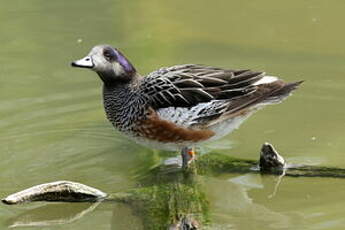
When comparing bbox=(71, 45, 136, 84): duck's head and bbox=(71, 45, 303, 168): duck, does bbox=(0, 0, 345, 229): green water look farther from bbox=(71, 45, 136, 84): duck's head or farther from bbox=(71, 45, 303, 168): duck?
bbox=(71, 45, 136, 84): duck's head

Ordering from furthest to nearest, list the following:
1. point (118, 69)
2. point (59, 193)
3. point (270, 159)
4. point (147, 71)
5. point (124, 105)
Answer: point (147, 71), point (118, 69), point (124, 105), point (270, 159), point (59, 193)

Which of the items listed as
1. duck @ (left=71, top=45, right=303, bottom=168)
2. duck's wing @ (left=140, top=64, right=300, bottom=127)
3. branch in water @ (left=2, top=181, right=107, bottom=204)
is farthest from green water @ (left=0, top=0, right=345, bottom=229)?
duck's wing @ (left=140, top=64, right=300, bottom=127)

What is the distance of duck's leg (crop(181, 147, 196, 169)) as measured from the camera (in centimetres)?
745

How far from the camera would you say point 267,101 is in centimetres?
721

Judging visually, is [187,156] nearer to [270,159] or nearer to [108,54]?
[270,159]

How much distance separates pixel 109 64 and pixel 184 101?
71 centimetres

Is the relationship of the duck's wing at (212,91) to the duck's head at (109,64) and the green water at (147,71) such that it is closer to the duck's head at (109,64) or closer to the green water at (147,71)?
the duck's head at (109,64)

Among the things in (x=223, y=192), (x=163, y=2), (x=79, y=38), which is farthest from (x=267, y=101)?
(x=163, y=2)

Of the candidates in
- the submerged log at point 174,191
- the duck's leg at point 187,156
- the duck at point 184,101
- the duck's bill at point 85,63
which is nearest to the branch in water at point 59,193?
the submerged log at point 174,191

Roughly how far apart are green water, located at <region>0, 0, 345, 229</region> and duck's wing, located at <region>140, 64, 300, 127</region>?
1.88 ft

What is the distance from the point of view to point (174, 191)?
688cm

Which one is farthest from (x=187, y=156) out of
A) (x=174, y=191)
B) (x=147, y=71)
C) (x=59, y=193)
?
(x=147, y=71)

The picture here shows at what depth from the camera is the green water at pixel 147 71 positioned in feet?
22.1

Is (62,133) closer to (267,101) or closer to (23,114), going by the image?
(23,114)
